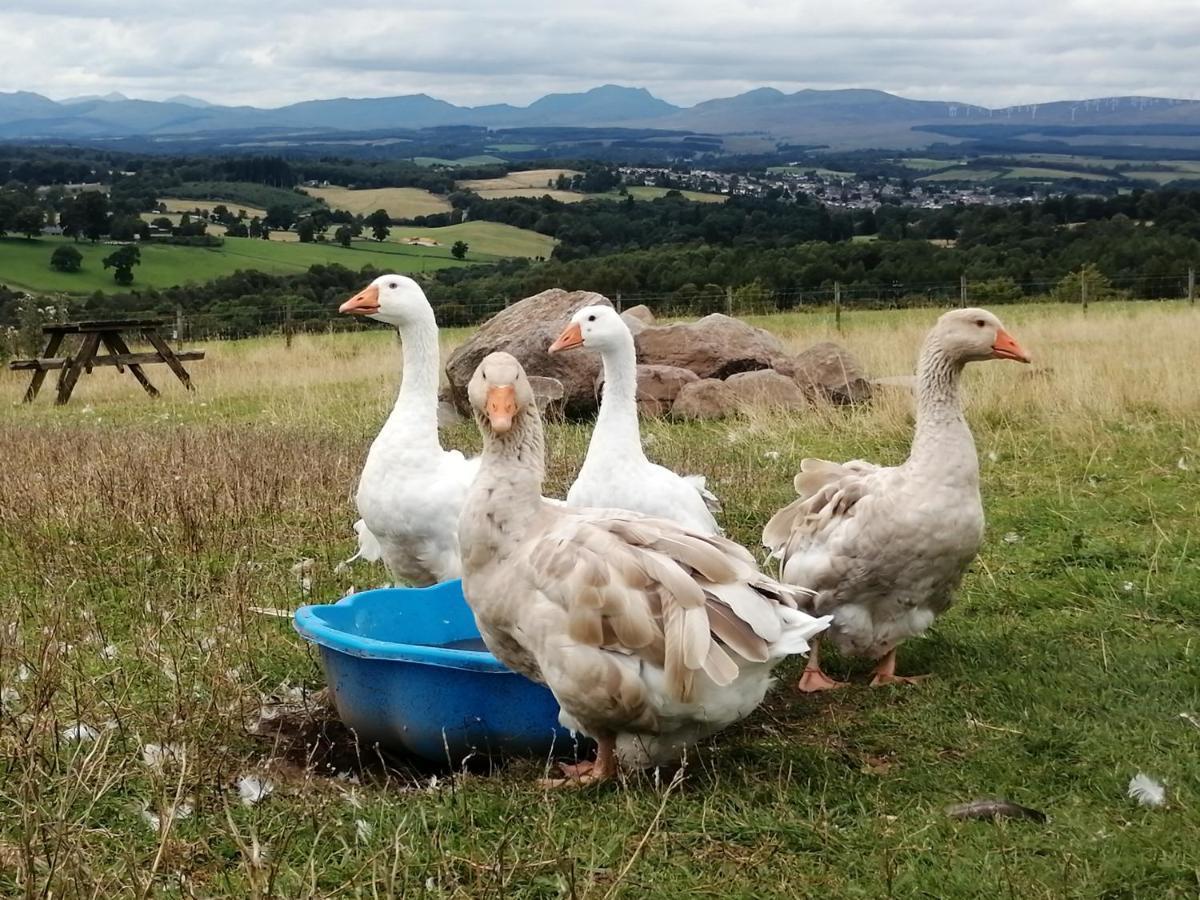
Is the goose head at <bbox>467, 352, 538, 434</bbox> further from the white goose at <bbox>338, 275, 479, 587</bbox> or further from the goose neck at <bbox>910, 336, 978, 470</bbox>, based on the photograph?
the goose neck at <bbox>910, 336, 978, 470</bbox>

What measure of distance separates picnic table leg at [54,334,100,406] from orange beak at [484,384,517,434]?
14953 millimetres

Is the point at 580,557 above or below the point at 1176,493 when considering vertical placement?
above

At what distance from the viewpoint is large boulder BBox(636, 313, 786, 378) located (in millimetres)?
14430

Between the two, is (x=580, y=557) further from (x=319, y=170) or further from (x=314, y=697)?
(x=319, y=170)

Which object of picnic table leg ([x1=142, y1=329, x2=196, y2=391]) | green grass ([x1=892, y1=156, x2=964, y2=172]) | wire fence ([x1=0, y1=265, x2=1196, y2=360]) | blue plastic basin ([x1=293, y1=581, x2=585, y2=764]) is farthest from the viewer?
green grass ([x1=892, y1=156, x2=964, y2=172])

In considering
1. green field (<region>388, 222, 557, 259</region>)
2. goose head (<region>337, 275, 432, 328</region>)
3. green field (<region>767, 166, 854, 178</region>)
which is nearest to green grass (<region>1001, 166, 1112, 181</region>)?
green field (<region>767, 166, 854, 178</region>)

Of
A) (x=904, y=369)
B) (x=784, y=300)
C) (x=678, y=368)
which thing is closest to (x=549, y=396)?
(x=678, y=368)

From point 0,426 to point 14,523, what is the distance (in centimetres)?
686

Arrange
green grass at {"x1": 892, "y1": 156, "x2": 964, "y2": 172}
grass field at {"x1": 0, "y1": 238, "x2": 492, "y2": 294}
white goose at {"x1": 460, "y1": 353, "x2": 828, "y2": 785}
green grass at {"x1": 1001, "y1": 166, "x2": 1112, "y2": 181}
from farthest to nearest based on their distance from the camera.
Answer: green grass at {"x1": 892, "y1": 156, "x2": 964, "y2": 172}
green grass at {"x1": 1001, "y1": 166, "x2": 1112, "y2": 181}
grass field at {"x1": 0, "y1": 238, "x2": 492, "y2": 294}
white goose at {"x1": 460, "y1": 353, "x2": 828, "y2": 785}

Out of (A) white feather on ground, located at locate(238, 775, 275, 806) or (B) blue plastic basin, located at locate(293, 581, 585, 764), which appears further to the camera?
(B) blue plastic basin, located at locate(293, 581, 585, 764)

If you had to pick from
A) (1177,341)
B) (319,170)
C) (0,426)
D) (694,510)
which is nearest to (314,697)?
(694,510)

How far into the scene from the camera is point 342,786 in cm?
412

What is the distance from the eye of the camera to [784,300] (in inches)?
1287

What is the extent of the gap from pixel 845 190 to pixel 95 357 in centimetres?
7309
